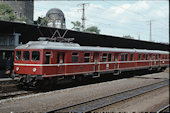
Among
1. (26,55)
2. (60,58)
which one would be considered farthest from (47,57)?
(26,55)

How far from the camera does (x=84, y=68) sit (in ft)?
54.4

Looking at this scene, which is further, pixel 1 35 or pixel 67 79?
pixel 1 35

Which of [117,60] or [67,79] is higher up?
[117,60]

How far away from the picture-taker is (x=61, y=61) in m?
14.6

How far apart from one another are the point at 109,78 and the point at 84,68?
644 centimetres

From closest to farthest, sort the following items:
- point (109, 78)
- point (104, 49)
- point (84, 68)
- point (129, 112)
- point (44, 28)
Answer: point (129, 112), point (84, 68), point (104, 49), point (44, 28), point (109, 78)

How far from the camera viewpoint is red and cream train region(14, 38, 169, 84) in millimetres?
13461

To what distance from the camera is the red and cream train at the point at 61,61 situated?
44.2 ft

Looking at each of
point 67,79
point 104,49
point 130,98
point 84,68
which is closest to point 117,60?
point 104,49

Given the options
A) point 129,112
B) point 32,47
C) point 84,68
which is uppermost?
point 32,47

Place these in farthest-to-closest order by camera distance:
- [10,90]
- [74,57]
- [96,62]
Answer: [96,62]
[74,57]
[10,90]

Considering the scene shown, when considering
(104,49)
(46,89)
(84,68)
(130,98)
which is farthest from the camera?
(104,49)

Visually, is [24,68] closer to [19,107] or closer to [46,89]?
[46,89]

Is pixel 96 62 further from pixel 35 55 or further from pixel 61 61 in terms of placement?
pixel 35 55
